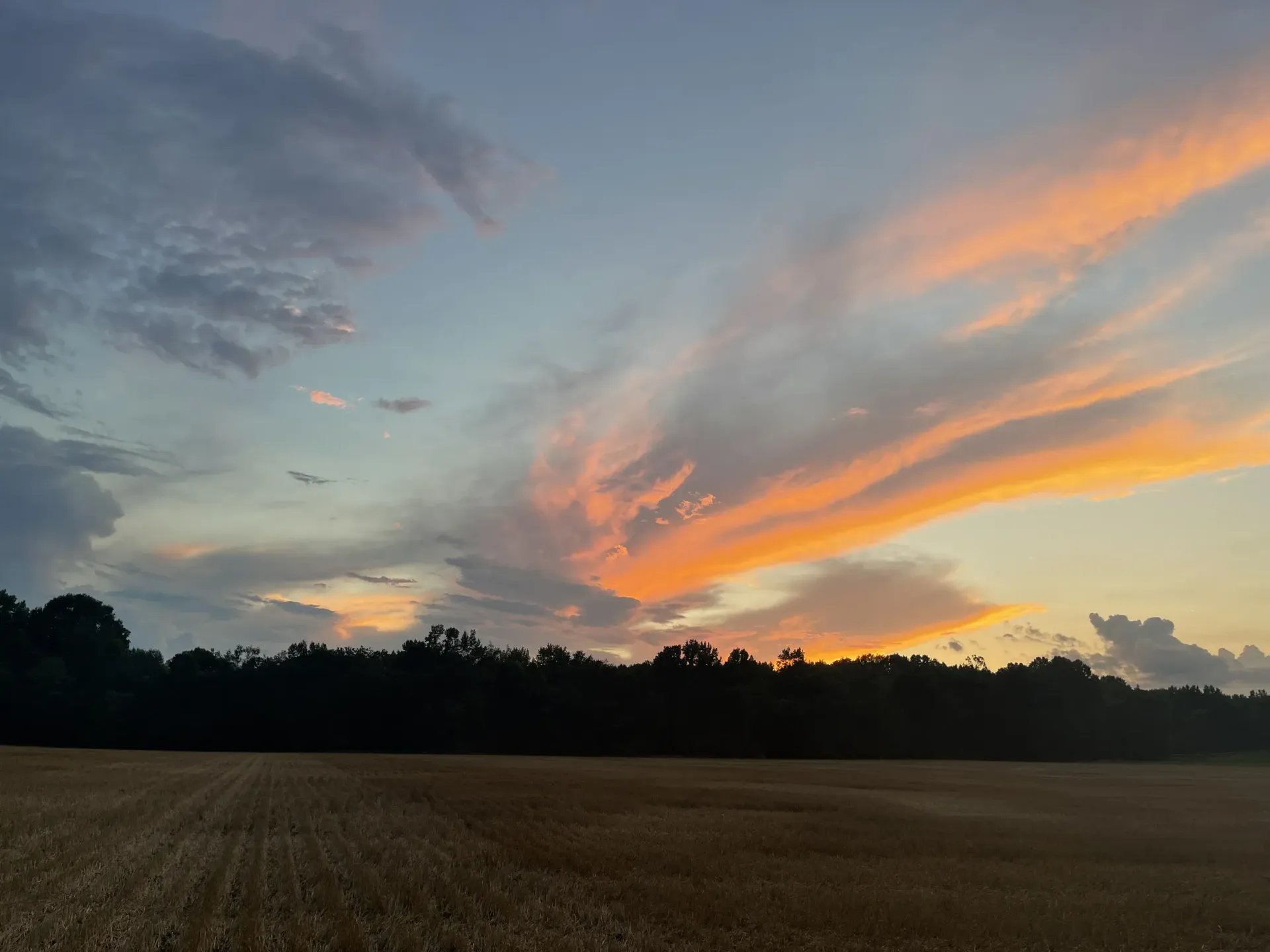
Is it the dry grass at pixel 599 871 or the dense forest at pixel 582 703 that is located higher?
the dense forest at pixel 582 703

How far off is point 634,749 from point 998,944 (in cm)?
13091

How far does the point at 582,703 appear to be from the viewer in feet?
463

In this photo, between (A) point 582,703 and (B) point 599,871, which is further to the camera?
(A) point 582,703

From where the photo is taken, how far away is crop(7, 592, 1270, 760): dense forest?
127625 mm

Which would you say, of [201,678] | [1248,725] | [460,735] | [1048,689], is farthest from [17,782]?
[1248,725]

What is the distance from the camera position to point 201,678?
132 metres

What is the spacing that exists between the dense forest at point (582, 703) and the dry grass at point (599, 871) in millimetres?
94558

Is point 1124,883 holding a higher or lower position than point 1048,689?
lower

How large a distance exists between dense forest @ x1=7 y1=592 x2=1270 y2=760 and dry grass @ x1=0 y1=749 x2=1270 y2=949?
310 ft

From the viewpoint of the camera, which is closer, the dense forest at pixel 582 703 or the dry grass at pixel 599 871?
the dry grass at pixel 599 871

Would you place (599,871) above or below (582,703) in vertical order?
below

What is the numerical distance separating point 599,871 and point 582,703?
414ft

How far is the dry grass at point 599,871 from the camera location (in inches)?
528

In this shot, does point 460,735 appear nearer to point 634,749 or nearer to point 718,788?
point 634,749
